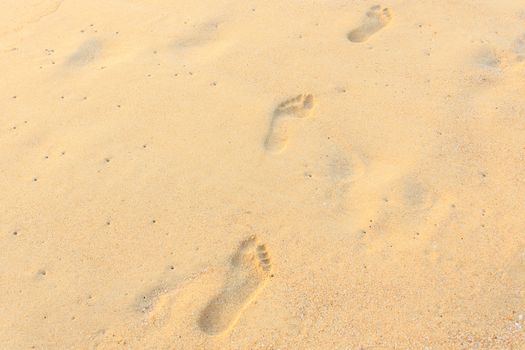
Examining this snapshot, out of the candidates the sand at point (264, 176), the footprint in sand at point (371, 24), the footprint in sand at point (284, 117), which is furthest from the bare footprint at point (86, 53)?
the footprint in sand at point (371, 24)

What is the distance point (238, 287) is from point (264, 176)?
0.61 meters

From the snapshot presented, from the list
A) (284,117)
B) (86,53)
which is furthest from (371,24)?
(86,53)

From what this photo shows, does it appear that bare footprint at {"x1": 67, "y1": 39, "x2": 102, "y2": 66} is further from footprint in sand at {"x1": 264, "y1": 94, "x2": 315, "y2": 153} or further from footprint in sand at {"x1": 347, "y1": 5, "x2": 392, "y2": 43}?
footprint in sand at {"x1": 347, "y1": 5, "x2": 392, "y2": 43}

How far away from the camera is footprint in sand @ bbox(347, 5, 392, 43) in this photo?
11.5ft

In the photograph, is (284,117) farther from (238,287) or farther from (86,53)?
(86,53)

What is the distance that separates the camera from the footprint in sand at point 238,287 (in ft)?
7.45

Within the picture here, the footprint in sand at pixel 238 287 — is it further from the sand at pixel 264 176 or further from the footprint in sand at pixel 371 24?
the footprint in sand at pixel 371 24

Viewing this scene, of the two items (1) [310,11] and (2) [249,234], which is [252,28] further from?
(2) [249,234]

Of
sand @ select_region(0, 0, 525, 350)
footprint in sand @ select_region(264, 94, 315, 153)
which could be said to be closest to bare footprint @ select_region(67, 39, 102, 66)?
sand @ select_region(0, 0, 525, 350)

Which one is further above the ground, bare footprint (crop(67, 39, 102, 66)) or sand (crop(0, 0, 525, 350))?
bare footprint (crop(67, 39, 102, 66))

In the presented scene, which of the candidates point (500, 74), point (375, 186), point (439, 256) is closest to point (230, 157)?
point (375, 186)

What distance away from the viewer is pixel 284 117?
301 centimetres

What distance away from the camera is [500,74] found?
320 centimetres

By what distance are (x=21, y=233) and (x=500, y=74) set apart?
8.84 feet
